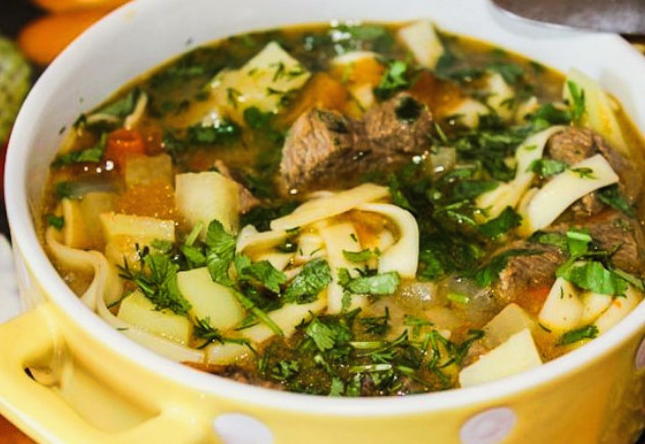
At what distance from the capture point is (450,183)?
2.67 metres

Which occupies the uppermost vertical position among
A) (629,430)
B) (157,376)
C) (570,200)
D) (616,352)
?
(157,376)

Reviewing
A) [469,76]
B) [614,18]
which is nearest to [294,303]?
[469,76]

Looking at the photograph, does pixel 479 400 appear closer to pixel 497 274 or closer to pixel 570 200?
pixel 497 274

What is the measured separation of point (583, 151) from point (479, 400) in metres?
1.09

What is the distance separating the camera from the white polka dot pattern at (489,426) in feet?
5.87

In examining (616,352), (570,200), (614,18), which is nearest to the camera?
(616,352)

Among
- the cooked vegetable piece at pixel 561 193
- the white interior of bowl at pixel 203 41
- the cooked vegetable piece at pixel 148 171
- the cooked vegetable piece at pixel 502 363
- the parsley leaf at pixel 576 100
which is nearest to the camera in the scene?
the white interior of bowl at pixel 203 41

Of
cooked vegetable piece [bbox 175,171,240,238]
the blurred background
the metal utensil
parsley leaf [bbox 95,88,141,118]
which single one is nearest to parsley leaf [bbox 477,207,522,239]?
cooked vegetable piece [bbox 175,171,240,238]

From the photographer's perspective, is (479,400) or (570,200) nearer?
(479,400)

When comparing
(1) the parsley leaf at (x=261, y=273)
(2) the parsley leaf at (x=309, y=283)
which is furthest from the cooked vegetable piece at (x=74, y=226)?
(2) the parsley leaf at (x=309, y=283)

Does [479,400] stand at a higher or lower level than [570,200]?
higher

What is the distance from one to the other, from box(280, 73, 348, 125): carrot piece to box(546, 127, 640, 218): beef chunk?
625 mm

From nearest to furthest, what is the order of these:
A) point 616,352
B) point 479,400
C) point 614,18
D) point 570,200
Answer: point 479,400
point 616,352
point 570,200
point 614,18

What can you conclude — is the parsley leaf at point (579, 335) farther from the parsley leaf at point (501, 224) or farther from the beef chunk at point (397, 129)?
the beef chunk at point (397, 129)
